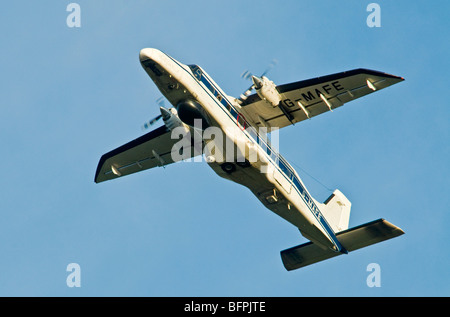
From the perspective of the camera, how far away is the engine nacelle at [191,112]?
70.6ft

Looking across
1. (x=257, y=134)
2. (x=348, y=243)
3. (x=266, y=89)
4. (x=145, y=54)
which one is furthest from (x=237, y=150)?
(x=348, y=243)

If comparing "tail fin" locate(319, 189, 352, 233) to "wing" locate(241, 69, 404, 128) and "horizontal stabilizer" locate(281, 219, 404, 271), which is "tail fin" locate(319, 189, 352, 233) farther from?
"wing" locate(241, 69, 404, 128)

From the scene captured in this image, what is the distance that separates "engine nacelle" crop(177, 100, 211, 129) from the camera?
848 inches

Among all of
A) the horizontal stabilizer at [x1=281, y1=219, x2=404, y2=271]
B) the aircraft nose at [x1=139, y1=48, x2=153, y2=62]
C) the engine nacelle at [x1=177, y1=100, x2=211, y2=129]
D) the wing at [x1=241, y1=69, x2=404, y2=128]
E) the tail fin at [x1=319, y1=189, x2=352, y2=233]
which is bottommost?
the horizontal stabilizer at [x1=281, y1=219, x2=404, y2=271]

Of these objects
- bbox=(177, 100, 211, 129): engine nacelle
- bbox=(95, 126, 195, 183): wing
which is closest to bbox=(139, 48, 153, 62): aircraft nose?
bbox=(177, 100, 211, 129): engine nacelle

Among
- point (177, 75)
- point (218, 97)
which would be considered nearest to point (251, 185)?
point (218, 97)

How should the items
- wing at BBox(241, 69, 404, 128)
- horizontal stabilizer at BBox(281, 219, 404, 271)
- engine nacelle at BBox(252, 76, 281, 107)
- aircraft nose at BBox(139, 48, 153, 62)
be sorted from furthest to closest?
horizontal stabilizer at BBox(281, 219, 404, 271) < engine nacelle at BBox(252, 76, 281, 107) < wing at BBox(241, 69, 404, 128) < aircraft nose at BBox(139, 48, 153, 62)

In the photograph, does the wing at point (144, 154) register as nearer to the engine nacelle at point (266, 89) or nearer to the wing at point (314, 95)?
the wing at point (314, 95)

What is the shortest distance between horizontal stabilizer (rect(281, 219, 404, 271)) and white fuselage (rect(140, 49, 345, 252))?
0.85 meters

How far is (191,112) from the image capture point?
21547 millimetres

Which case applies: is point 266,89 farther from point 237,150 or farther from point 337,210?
point 337,210

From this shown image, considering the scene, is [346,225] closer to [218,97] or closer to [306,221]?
[306,221]

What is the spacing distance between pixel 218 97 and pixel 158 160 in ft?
15.2

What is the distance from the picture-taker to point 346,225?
1080 inches
